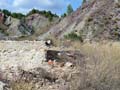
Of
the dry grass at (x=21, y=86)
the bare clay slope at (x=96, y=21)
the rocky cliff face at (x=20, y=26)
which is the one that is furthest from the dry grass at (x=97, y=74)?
the rocky cliff face at (x=20, y=26)

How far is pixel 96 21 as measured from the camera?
29.8 metres

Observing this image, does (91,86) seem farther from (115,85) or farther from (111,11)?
(111,11)

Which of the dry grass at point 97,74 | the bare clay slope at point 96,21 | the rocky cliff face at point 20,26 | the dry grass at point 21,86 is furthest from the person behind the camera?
the rocky cliff face at point 20,26

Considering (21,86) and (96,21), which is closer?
(21,86)

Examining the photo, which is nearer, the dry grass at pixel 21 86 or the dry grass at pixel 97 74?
the dry grass at pixel 21 86

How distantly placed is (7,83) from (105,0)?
2468 centimetres

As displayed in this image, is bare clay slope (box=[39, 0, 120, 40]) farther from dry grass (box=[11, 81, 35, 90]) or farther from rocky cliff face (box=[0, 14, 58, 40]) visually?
dry grass (box=[11, 81, 35, 90])

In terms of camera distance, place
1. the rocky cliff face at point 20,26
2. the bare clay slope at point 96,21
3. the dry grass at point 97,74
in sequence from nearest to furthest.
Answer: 1. the dry grass at point 97,74
2. the bare clay slope at point 96,21
3. the rocky cliff face at point 20,26

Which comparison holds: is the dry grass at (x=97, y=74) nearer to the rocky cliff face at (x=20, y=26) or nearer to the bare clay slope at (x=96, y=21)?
the bare clay slope at (x=96, y=21)

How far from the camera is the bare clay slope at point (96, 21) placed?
27875 millimetres

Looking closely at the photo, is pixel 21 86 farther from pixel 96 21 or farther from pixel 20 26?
pixel 20 26

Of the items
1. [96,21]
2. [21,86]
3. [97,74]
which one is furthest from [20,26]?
[21,86]

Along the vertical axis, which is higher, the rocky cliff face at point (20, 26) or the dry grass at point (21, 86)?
the rocky cliff face at point (20, 26)

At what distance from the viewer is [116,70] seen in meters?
10.6
